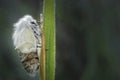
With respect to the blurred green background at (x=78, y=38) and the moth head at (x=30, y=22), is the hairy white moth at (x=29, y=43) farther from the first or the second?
the blurred green background at (x=78, y=38)

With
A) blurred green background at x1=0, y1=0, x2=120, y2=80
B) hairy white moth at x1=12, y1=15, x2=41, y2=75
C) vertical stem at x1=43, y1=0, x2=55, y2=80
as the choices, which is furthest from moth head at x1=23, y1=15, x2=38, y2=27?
blurred green background at x1=0, y1=0, x2=120, y2=80

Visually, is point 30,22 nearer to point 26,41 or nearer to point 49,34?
point 26,41

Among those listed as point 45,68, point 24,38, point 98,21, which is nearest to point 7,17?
point 98,21

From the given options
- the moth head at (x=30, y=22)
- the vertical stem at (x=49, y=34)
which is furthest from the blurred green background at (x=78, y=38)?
the vertical stem at (x=49, y=34)

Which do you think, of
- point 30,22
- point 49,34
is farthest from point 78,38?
point 49,34

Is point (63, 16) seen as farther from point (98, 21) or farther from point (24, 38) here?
point (24, 38)
